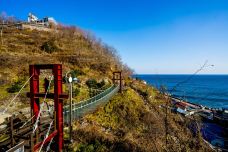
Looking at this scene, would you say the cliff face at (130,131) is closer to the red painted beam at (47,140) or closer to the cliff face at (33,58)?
the red painted beam at (47,140)

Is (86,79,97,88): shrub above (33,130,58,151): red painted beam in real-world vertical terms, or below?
above

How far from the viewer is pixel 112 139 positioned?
18703 mm

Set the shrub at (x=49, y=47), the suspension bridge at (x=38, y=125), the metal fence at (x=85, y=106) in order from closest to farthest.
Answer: the suspension bridge at (x=38, y=125) → the metal fence at (x=85, y=106) → the shrub at (x=49, y=47)

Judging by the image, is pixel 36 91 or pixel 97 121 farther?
pixel 97 121

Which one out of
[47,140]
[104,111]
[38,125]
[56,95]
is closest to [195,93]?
[104,111]

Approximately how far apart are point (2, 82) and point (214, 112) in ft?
127

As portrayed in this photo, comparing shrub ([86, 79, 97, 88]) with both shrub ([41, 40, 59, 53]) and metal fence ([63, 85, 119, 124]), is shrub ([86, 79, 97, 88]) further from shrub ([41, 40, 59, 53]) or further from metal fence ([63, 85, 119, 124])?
shrub ([41, 40, 59, 53])

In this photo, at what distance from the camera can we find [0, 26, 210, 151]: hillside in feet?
54.4

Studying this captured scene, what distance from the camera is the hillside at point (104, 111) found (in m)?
16.6

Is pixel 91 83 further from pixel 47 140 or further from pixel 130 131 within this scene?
pixel 47 140

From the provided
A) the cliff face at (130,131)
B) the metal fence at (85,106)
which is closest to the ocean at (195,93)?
the cliff face at (130,131)

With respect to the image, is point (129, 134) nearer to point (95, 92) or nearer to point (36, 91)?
point (36, 91)

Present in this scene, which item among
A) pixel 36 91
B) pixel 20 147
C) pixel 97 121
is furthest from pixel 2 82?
pixel 20 147

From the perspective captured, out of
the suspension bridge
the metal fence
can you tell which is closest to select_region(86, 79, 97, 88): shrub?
the metal fence
